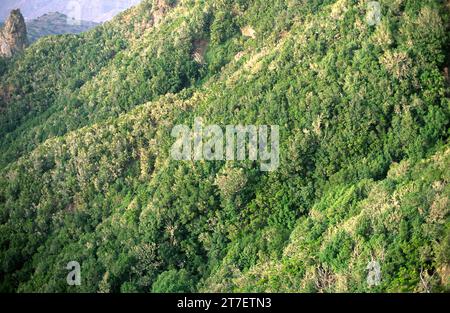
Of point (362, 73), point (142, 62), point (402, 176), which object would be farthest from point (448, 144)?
point (142, 62)

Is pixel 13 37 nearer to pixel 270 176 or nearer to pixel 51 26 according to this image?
pixel 270 176

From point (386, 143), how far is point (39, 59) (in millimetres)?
62079

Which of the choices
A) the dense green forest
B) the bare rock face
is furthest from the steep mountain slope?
the dense green forest

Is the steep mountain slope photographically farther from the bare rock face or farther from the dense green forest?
the dense green forest

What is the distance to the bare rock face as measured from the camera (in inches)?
4348

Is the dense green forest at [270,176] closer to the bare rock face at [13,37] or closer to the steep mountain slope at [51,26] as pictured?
the bare rock face at [13,37]

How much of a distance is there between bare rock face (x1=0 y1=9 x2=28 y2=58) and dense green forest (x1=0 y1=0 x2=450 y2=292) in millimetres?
37459

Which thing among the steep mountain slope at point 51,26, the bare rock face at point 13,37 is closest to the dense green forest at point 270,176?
the bare rock face at point 13,37

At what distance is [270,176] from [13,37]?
225ft

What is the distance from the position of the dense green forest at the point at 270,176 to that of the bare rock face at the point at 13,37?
37.5 meters

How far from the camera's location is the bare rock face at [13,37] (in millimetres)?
110438

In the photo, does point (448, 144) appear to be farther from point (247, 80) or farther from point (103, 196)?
→ point (103, 196)

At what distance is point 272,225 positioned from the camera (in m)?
55.8
